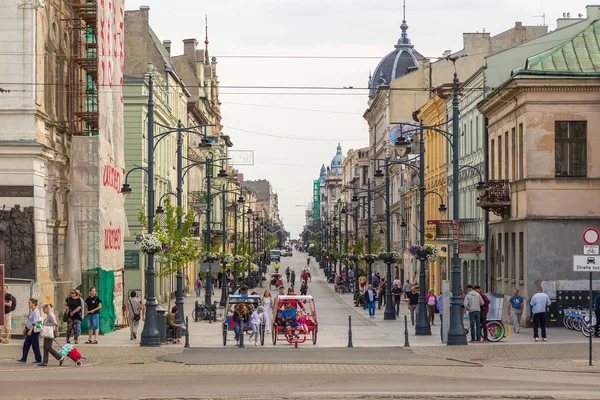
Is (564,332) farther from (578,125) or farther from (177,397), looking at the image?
(177,397)

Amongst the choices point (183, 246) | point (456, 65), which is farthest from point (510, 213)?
point (456, 65)

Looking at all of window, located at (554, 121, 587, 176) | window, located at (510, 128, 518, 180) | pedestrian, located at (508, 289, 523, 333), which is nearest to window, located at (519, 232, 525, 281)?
window, located at (510, 128, 518, 180)

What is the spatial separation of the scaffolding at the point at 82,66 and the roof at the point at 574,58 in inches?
586

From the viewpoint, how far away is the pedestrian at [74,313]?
34719 mm

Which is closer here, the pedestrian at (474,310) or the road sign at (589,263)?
the road sign at (589,263)

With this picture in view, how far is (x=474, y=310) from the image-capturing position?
35.9 meters

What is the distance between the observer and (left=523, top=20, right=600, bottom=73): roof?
4406 centimetres

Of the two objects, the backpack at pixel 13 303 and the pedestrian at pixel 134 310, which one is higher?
the backpack at pixel 13 303

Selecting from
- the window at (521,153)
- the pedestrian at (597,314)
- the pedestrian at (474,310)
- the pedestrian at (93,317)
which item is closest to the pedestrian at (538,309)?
the pedestrian at (597,314)

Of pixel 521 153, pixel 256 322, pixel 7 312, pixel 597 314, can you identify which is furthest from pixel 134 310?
pixel 521 153

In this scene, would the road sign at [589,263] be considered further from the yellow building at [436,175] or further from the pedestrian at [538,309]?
the yellow building at [436,175]

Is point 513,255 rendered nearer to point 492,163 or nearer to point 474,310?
point 492,163

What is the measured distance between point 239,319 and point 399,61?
86.6m

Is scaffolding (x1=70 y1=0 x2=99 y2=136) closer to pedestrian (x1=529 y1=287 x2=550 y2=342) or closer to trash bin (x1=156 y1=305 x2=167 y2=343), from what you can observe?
trash bin (x1=156 y1=305 x2=167 y2=343)
